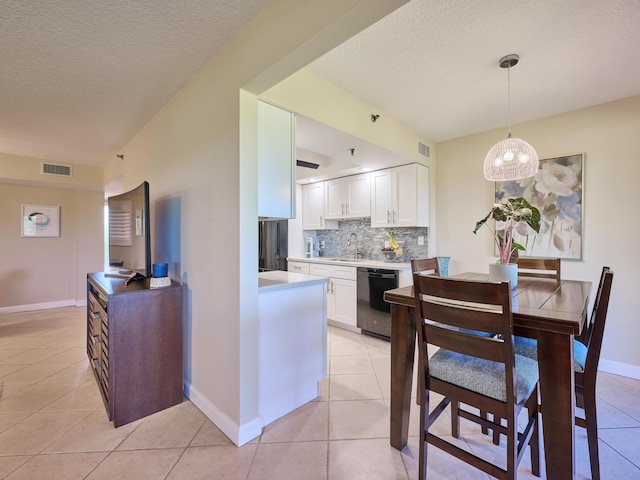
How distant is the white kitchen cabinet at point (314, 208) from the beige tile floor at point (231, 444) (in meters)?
2.54

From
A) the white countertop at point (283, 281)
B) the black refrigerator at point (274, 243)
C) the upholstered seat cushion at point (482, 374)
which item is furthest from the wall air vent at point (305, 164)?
the upholstered seat cushion at point (482, 374)

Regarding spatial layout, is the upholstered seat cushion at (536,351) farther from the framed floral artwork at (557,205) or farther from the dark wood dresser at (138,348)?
the dark wood dresser at (138,348)

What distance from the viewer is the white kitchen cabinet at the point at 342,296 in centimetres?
371

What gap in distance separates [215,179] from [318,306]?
1174 mm

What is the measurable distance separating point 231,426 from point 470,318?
1518mm

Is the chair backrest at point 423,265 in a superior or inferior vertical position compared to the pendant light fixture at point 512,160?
inferior

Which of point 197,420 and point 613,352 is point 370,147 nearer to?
point 197,420

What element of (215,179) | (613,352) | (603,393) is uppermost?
(215,179)

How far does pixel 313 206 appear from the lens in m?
4.75

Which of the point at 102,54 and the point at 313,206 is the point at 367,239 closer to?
the point at 313,206

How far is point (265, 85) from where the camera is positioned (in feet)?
5.55

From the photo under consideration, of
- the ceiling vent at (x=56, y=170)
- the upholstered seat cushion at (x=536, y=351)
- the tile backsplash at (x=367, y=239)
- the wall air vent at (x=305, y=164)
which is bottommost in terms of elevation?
the upholstered seat cushion at (x=536, y=351)

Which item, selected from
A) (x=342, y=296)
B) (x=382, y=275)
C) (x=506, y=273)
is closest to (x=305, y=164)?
(x=382, y=275)

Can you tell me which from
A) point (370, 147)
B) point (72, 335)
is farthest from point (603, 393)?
point (72, 335)
